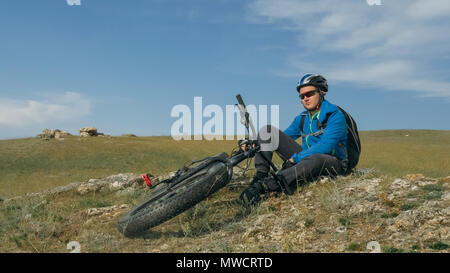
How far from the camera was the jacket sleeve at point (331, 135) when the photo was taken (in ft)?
21.7

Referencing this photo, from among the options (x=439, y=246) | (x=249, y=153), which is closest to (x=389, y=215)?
(x=439, y=246)

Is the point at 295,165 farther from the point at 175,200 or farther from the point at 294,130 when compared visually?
the point at 175,200

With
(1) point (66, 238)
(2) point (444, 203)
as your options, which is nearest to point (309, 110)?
(2) point (444, 203)

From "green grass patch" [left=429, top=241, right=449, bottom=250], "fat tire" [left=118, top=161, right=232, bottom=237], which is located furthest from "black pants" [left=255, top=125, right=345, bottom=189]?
"green grass patch" [left=429, top=241, right=449, bottom=250]

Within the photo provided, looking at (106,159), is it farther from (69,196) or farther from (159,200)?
(159,200)

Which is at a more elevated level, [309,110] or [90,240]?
[309,110]

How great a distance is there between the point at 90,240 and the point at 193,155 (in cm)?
2395

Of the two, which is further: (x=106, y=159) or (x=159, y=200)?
(x=106, y=159)

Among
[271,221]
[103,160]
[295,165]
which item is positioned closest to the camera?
[271,221]

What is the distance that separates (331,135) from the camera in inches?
262

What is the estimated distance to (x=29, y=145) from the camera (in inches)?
1198

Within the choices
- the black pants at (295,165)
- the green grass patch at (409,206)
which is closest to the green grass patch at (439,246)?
the green grass patch at (409,206)

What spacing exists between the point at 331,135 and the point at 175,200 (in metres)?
3.00
